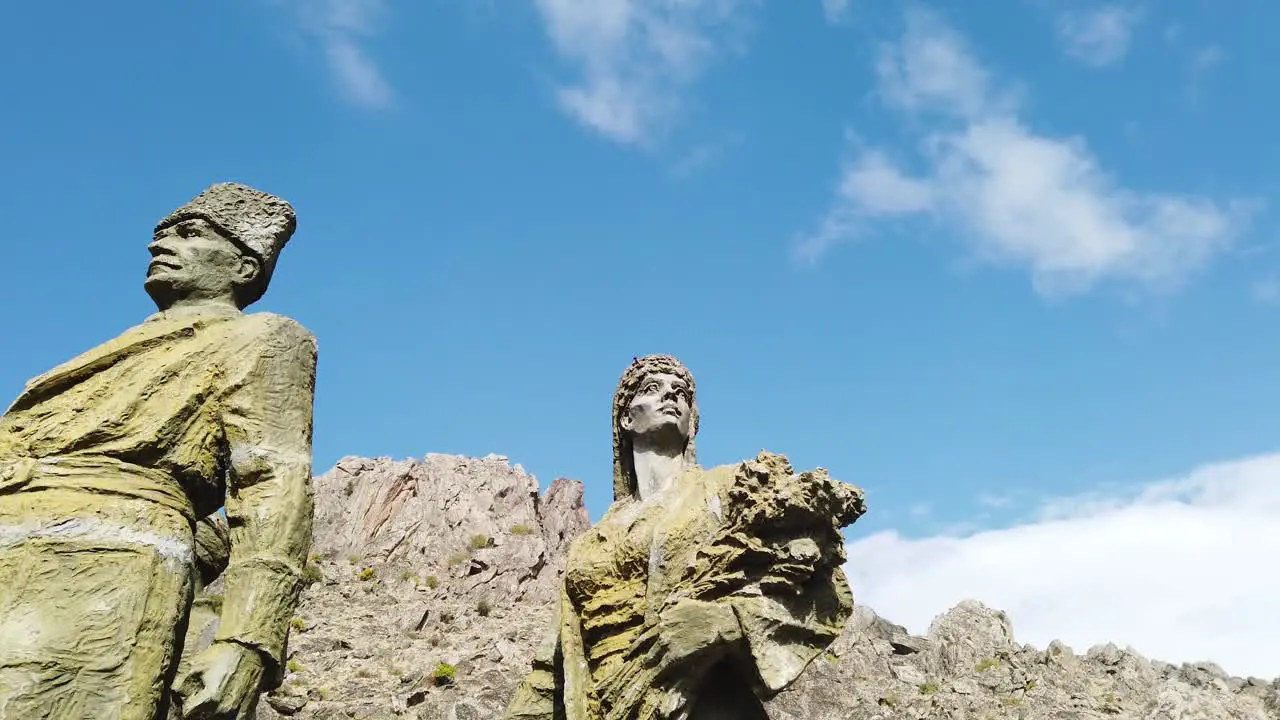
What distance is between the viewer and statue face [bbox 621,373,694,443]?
25.5ft

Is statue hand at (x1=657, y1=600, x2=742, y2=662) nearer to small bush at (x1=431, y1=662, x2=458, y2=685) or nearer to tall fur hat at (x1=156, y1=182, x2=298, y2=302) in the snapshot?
tall fur hat at (x1=156, y1=182, x2=298, y2=302)

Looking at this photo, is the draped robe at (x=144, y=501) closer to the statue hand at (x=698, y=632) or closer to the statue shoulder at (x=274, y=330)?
the statue shoulder at (x=274, y=330)

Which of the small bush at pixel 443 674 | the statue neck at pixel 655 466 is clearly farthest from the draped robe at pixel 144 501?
the small bush at pixel 443 674

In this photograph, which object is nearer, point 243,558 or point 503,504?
point 243,558

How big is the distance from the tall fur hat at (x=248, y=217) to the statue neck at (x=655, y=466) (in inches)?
111

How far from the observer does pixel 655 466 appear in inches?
305

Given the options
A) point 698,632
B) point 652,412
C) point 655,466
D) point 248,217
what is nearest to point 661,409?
point 652,412

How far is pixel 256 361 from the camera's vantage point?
5.07 meters

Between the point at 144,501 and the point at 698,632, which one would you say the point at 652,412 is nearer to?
the point at 698,632

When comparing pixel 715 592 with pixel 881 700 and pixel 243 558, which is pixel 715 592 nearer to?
pixel 243 558

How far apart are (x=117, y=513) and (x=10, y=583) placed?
410 millimetres

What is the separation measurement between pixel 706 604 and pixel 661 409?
1.76m

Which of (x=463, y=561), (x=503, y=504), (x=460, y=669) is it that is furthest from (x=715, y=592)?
(x=503, y=504)

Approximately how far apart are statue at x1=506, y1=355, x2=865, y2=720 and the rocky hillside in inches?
738
